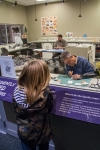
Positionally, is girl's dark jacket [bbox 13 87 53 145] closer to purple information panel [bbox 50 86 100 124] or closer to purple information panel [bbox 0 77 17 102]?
purple information panel [bbox 50 86 100 124]

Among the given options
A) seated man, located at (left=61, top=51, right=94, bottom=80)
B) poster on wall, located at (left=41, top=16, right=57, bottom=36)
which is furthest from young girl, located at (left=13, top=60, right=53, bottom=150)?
poster on wall, located at (left=41, top=16, right=57, bottom=36)

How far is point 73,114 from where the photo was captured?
4.18ft

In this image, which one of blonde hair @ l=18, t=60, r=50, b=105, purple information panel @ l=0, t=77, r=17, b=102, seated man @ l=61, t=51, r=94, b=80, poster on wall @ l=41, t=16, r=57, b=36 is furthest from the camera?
poster on wall @ l=41, t=16, r=57, b=36

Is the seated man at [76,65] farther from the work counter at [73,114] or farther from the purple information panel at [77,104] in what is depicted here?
the purple information panel at [77,104]

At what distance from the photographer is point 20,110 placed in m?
1.14

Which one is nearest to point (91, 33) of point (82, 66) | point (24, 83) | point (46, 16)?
point (46, 16)

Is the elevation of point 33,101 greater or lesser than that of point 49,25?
lesser

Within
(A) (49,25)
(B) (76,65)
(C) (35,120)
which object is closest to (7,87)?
(C) (35,120)

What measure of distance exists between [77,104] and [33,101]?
1.46 feet

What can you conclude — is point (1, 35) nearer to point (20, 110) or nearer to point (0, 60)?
point (0, 60)

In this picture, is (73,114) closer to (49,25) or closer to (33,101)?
(33,101)

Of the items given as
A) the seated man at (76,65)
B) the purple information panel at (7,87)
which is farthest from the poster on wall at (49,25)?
the purple information panel at (7,87)

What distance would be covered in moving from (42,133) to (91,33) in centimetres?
661

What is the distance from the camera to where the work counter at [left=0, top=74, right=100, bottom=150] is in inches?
49.2
